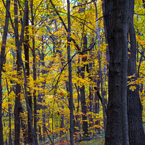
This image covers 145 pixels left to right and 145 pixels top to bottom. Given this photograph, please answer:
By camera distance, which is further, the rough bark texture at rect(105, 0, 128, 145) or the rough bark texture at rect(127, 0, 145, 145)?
the rough bark texture at rect(127, 0, 145, 145)

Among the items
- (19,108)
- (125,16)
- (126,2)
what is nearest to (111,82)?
(125,16)

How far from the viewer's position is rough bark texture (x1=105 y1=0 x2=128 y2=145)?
196cm

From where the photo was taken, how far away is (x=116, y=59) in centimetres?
200

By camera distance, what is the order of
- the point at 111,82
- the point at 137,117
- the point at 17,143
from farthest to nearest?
the point at 17,143 → the point at 137,117 → the point at 111,82

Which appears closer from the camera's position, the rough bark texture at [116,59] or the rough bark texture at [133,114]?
the rough bark texture at [116,59]

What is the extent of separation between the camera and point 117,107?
2.03m

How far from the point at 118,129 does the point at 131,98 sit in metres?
2.99

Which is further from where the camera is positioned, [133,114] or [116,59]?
[133,114]

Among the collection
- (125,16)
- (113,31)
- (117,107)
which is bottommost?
(117,107)

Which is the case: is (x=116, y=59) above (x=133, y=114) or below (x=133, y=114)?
above

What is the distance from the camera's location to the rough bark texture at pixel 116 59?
6.42ft

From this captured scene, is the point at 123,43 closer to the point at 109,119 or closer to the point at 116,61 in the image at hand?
the point at 116,61

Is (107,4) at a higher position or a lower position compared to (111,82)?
higher

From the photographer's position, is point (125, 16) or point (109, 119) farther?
point (109, 119)
